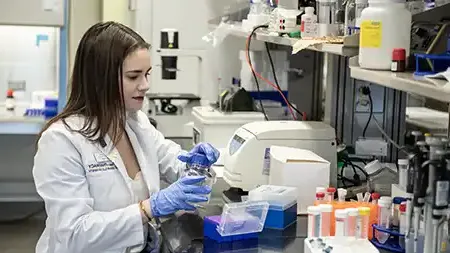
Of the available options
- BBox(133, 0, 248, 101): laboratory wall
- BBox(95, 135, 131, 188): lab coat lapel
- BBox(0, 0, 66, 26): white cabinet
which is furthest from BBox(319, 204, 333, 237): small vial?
BBox(0, 0, 66, 26): white cabinet

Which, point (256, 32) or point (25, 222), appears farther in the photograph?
point (25, 222)

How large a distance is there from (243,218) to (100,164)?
1.53 ft

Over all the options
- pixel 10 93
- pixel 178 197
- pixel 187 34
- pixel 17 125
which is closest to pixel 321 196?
pixel 178 197

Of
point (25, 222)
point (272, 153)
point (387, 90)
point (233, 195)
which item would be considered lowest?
point (25, 222)

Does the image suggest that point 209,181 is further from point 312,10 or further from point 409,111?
point 409,111

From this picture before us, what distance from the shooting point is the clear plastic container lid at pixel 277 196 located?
220 cm

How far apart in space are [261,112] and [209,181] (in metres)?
1.10

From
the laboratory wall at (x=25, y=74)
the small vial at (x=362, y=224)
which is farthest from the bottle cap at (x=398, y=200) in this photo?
the laboratory wall at (x=25, y=74)

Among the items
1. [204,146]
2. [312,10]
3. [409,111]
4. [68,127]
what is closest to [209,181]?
[204,146]

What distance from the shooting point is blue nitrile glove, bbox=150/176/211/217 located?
A: 6.82 ft

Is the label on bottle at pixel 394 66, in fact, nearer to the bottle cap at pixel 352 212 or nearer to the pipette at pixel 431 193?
the pipette at pixel 431 193

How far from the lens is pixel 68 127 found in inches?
83.7

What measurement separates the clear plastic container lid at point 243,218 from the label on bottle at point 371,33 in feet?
2.10

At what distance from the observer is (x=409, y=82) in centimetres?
150
